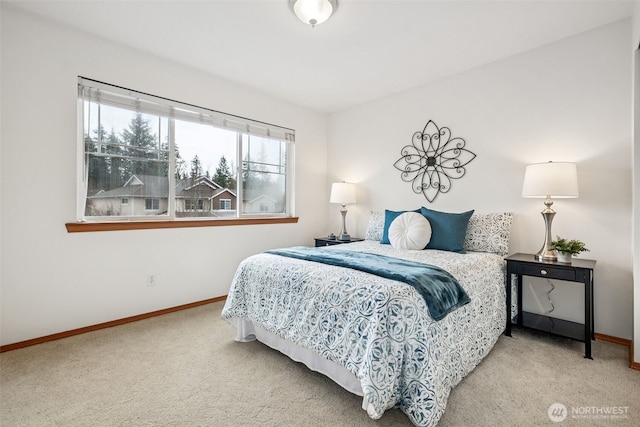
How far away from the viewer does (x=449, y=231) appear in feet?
8.89

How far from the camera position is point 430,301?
5.05 feet

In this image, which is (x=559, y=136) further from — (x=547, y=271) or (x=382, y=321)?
(x=382, y=321)

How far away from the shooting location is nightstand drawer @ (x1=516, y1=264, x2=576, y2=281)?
83.2 inches

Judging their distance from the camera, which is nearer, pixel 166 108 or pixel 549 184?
pixel 549 184

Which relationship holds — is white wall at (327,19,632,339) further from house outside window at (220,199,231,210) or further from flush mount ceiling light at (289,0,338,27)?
house outside window at (220,199,231,210)

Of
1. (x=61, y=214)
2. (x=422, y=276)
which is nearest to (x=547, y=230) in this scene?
(x=422, y=276)

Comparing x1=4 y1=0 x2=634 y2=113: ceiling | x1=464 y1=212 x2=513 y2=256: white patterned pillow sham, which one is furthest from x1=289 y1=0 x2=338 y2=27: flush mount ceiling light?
x1=464 y1=212 x2=513 y2=256: white patterned pillow sham

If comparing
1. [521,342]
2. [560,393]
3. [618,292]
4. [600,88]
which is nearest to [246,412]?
[560,393]

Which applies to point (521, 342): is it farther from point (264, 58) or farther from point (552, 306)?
point (264, 58)

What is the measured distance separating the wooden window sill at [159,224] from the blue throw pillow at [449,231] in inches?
77.9

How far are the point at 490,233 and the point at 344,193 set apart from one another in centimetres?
176

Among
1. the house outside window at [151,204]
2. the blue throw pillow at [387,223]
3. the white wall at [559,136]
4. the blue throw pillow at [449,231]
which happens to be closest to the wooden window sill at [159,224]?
the house outside window at [151,204]

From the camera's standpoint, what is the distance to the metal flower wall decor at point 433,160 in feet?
10.4

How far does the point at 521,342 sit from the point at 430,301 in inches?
54.2
